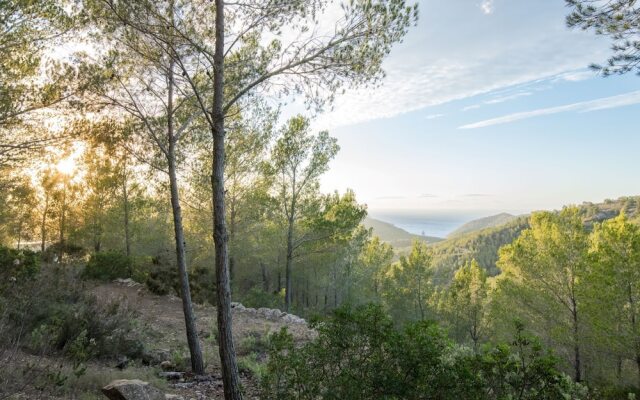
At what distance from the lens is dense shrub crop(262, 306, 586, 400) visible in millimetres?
3037

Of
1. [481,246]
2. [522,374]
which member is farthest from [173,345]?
[481,246]

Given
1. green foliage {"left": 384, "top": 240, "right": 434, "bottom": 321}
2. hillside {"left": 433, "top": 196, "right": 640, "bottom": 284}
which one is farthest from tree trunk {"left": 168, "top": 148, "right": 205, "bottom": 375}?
hillside {"left": 433, "top": 196, "right": 640, "bottom": 284}

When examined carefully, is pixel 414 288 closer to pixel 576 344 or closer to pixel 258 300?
pixel 576 344

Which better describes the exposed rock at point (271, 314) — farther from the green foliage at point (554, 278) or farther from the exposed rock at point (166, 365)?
the green foliage at point (554, 278)

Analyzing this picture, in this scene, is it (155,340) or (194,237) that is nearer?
(155,340)

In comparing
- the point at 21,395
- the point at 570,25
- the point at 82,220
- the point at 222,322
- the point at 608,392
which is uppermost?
the point at 570,25

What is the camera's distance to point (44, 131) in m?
7.45

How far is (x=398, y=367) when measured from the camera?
3.36 m

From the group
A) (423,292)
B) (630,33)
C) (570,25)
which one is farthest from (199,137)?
(423,292)

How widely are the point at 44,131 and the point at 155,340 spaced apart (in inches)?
206

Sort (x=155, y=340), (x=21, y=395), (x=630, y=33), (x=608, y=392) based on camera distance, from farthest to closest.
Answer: (x=608, y=392) < (x=155, y=340) < (x=630, y=33) < (x=21, y=395)

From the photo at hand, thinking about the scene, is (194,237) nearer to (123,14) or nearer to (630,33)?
(123,14)

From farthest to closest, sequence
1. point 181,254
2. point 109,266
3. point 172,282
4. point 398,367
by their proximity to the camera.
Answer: point 109,266
point 172,282
point 181,254
point 398,367

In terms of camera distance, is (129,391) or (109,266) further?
(109,266)
